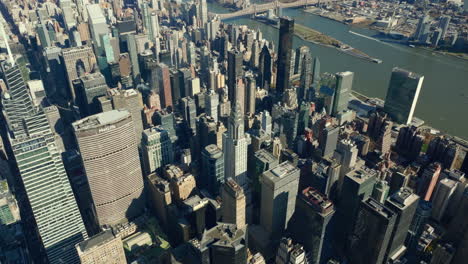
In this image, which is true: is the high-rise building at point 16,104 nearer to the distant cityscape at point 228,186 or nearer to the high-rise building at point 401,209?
the distant cityscape at point 228,186

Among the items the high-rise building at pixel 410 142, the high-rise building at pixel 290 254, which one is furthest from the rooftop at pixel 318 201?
the high-rise building at pixel 410 142

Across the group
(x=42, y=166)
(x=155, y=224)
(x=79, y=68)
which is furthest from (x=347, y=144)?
(x=79, y=68)

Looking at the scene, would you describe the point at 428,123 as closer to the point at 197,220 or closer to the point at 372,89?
the point at 372,89

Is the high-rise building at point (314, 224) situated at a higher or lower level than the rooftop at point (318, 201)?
lower

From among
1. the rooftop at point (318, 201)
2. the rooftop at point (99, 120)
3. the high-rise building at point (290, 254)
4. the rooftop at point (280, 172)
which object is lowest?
the high-rise building at point (290, 254)

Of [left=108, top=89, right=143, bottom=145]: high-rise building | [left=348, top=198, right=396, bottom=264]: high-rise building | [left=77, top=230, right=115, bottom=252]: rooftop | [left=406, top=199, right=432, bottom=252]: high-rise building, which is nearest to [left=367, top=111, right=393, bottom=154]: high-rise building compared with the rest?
[left=406, top=199, right=432, bottom=252]: high-rise building

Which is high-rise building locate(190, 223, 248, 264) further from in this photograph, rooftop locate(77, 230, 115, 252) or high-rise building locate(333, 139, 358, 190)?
high-rise building locate(333, 139, 358, 190)

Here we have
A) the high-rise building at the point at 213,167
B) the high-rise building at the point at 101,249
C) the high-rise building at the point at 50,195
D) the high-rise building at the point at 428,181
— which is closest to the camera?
the high-rise building at the point at 101,249

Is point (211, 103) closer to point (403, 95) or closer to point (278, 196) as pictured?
point (278, 196)
